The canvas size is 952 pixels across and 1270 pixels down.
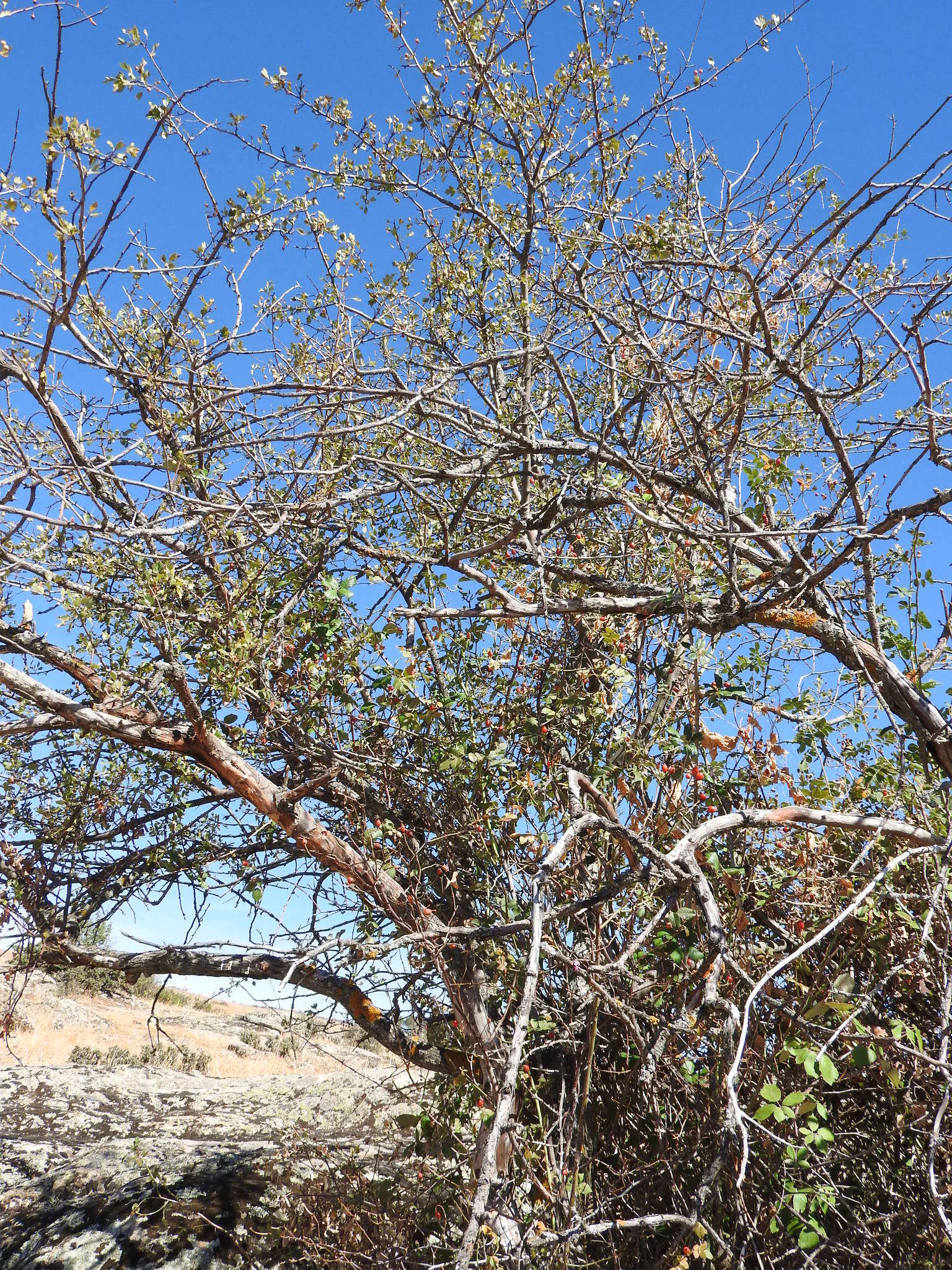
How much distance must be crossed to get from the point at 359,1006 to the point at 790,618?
2550 millimetres

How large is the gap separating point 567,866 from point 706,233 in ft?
8.26

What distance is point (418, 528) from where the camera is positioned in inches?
172

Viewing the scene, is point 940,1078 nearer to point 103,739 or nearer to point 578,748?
point 578,748

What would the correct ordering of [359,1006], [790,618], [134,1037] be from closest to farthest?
[790,618] → [359,1006] → [134,1037]

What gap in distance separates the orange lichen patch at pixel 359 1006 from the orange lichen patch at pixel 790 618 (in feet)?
7.82

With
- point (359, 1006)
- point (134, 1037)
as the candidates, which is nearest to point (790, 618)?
point (359, 1006)

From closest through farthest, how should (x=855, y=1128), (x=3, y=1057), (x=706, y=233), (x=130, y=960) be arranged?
1. (x=855, y=1128)
2. (x=706, y=233)
3. (x=130, y=960)
4. (x=3, y=1057)

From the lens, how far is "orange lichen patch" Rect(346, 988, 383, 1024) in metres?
3.81

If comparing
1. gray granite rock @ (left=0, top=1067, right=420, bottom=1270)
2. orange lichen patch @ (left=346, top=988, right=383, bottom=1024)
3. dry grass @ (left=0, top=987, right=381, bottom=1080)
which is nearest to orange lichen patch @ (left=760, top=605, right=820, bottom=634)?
orange lichen patch @ (left=346, top=988, right=383, bottom=1024)

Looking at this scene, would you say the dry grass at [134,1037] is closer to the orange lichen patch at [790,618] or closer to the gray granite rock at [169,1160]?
the gray granite rock at [169,1160]

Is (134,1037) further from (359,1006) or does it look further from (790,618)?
(790,618)

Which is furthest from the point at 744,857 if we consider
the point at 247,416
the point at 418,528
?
the point at 247,416

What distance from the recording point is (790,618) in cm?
365

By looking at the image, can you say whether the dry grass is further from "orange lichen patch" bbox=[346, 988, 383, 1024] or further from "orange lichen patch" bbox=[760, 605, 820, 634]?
"orange lichen patch" bbox=[760, 605, 820, 634]
